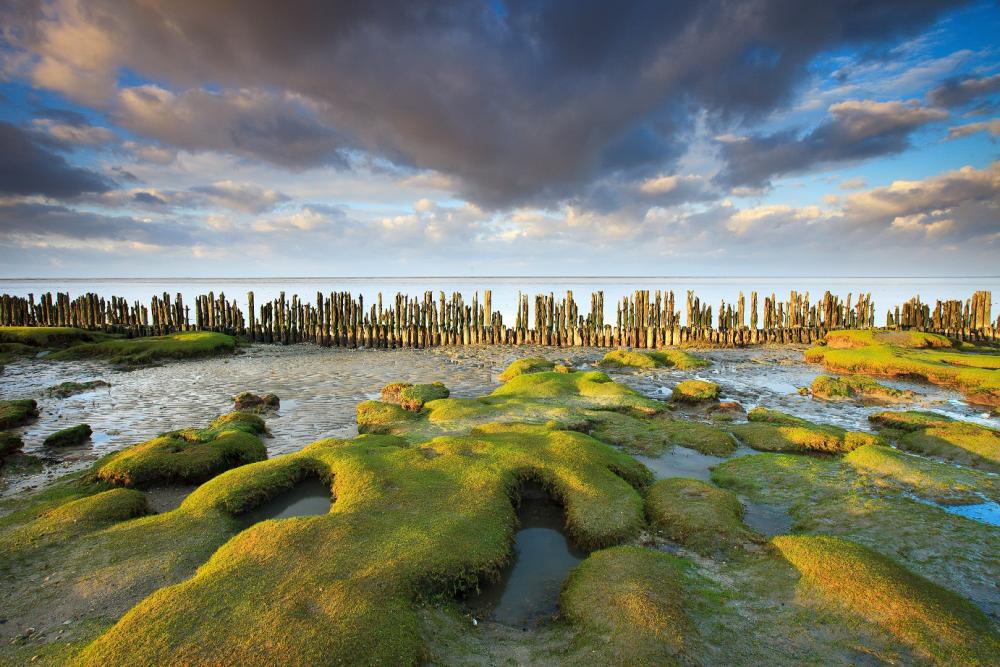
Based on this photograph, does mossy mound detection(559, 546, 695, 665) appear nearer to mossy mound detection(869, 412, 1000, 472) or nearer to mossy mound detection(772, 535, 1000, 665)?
mossy mound detection(772, 535, 1000, 665)

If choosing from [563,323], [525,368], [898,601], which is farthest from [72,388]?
[898,601]

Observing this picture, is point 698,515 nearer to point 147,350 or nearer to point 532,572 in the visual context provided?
point 532,572

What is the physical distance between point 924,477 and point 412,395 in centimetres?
996

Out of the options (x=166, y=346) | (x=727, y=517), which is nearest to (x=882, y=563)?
(x=727, y=517)

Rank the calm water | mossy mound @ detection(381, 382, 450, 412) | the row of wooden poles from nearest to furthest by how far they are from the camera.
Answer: mossy mound @ detection(381, 382, 450, 412) < the row of wooden poles < the calm water

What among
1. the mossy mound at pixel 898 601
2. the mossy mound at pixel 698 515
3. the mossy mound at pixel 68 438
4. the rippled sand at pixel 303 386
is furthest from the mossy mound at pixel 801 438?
the mossy mound at pixel 68 438

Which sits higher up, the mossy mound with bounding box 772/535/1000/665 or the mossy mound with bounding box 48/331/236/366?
→ the mossy mound with bounding box 48/331/236/366

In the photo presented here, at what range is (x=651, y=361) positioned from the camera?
19094 millimetres

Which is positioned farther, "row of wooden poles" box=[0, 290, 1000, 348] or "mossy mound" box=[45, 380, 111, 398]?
"row of wooden poles" box=[0, 290, 1000, 348]

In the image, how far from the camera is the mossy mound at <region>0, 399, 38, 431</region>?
1127cm

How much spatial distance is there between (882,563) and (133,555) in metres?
7.42

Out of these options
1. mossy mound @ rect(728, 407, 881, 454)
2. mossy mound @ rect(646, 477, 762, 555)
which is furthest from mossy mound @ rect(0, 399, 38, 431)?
mossy mound @ rect(728, 407, 881, 454)

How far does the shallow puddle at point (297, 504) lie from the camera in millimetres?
6395

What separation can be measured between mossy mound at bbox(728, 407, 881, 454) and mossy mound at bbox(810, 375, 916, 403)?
15.1ft
